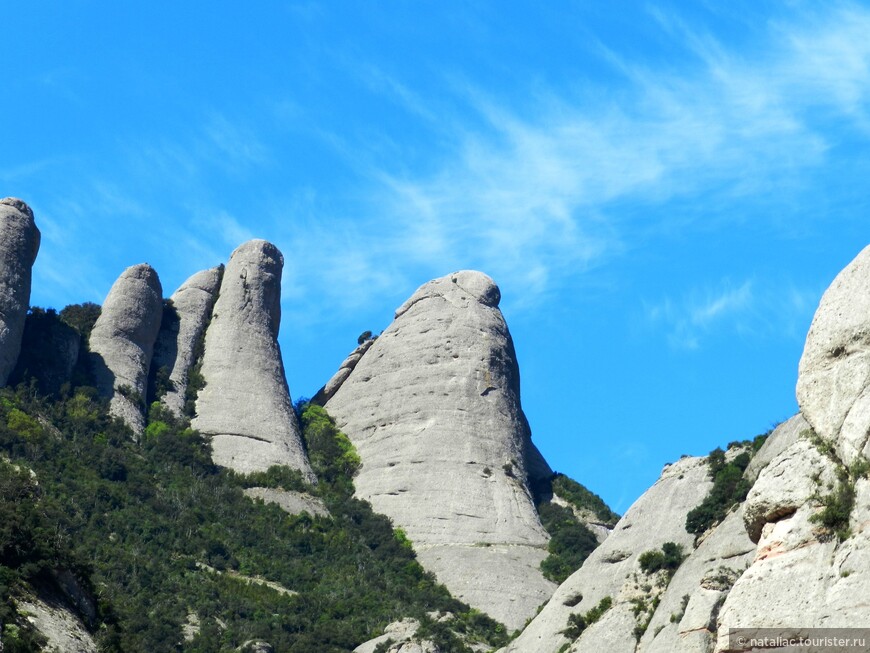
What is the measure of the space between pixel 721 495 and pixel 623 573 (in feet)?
11.1

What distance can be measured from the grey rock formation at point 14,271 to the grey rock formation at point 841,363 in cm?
5858

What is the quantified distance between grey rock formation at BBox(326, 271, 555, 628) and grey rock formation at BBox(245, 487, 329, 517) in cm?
301

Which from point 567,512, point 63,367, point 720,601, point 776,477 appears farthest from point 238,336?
point 776,477

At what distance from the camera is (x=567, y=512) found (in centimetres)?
7638

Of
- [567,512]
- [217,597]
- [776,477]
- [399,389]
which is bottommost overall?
[776,477]

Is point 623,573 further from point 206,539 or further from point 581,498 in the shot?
point 581,498

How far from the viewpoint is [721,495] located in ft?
144

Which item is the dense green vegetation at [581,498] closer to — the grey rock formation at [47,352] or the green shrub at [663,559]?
the grey rock formation at [47,352]

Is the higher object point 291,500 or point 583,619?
point 291,500

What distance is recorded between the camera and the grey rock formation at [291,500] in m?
71.9

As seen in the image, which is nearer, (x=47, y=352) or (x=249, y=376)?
(x=47, y=352)

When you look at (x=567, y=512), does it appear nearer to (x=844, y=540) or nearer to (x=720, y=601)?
(x=720, y=601)

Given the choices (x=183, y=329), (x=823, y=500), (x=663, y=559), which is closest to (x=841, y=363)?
(x=823, y=500)

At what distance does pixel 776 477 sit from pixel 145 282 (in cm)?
6847
